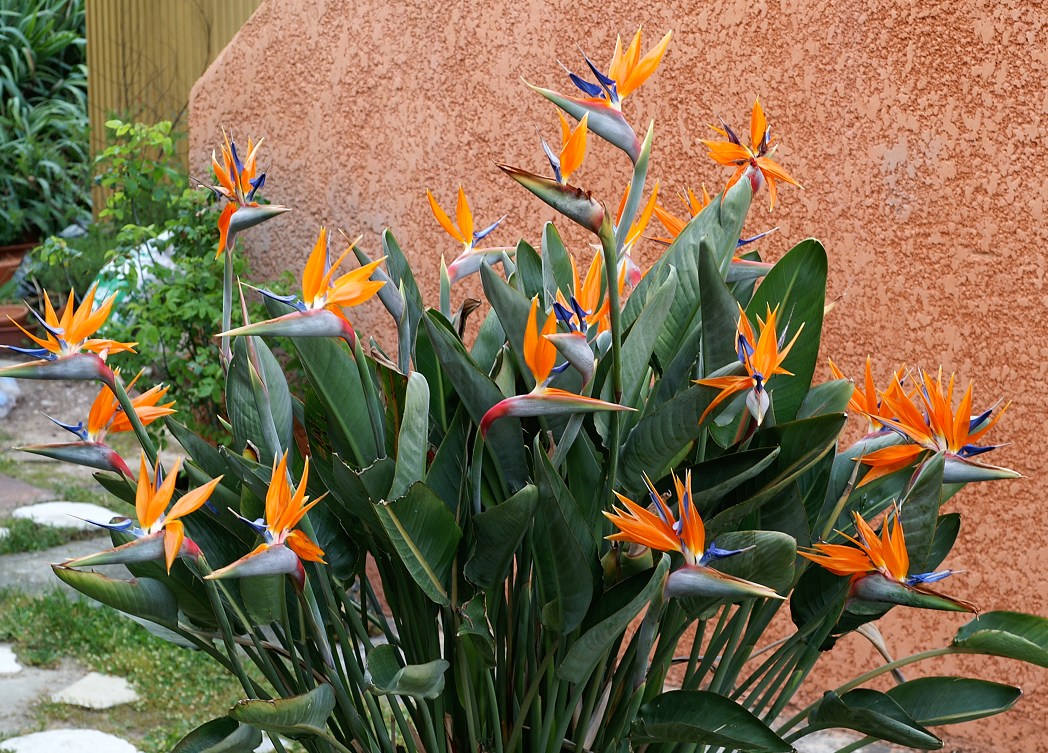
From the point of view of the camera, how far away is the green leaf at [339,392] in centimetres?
78

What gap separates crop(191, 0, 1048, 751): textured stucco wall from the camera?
1.77 metres

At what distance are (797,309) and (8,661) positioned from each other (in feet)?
8.12

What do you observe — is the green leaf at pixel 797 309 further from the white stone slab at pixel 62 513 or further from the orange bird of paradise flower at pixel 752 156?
the white stone slab at pixel 62 513

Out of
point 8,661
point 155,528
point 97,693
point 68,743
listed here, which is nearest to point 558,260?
point 155,528

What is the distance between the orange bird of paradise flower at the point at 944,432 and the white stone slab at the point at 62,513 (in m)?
3.25

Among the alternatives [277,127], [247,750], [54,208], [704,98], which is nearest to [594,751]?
[247,750]

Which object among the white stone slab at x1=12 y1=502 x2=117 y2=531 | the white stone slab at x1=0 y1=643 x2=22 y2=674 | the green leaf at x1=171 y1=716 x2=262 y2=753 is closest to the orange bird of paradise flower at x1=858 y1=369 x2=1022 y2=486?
the green leaf at x1=171 y1=716 x2=262 y2=753

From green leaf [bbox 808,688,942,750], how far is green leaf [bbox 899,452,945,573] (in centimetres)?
13

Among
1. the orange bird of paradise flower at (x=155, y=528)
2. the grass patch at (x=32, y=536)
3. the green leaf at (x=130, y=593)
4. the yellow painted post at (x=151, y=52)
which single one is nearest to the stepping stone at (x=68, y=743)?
the grass patch at (x=32, y=536)

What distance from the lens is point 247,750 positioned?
794mm

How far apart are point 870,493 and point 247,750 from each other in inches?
24.3

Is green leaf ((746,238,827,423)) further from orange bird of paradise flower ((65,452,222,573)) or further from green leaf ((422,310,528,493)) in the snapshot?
orange bird of paradise flower ((65,452,222,573))

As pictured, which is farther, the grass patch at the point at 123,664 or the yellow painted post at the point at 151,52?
the yellow painted post at the point at 151,52

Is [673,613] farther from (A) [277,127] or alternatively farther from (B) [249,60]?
(B) [249,60]
